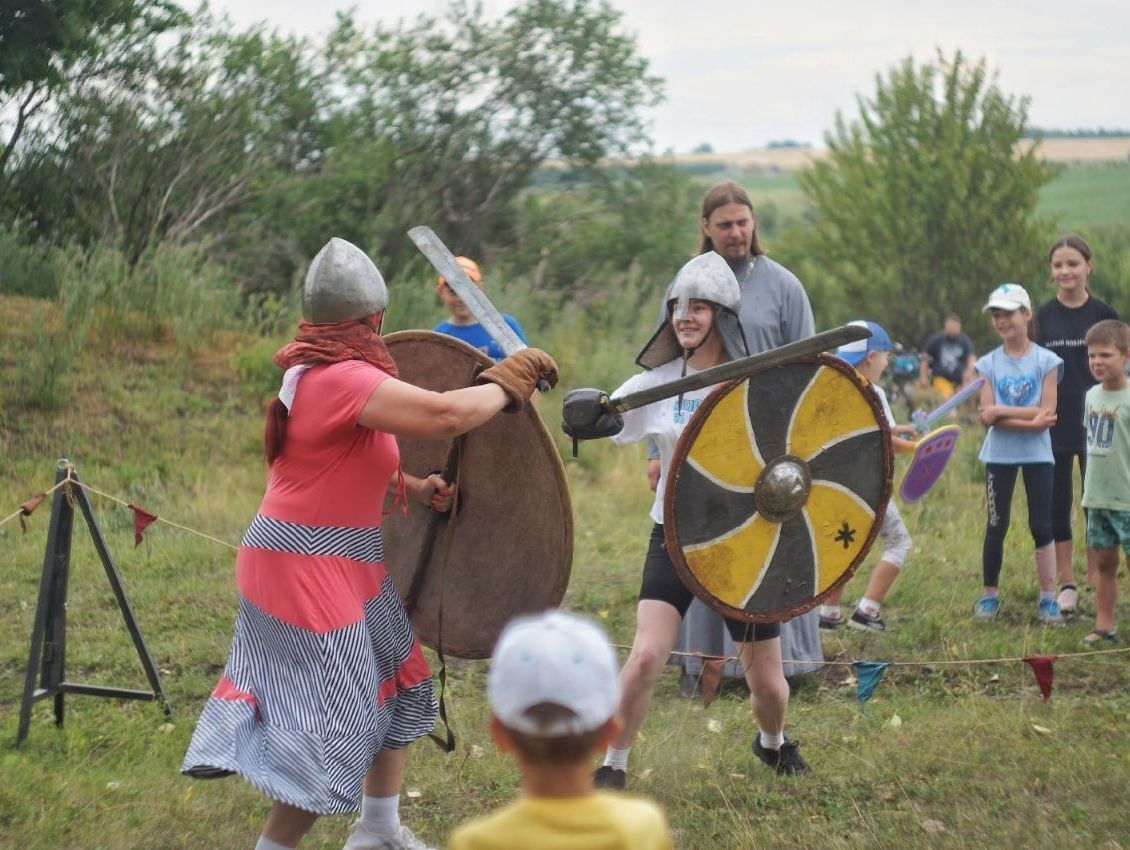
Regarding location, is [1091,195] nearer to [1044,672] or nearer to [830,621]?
[830,621]

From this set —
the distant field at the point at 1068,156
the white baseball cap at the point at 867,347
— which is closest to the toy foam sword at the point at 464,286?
the white baseball cap at the point at 867,347

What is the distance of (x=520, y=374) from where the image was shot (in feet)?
11.9

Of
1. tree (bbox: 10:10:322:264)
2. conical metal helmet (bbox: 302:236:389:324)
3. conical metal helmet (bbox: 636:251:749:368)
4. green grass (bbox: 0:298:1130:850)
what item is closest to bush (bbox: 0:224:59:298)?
tree (bbox: 10:10:322:264)

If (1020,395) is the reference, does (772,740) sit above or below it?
below

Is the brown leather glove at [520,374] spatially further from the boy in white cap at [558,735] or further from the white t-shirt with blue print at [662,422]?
the boy in white cap at [558,735]

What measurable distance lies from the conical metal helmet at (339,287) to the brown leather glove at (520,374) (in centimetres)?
35

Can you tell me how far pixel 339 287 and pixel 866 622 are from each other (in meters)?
4.01

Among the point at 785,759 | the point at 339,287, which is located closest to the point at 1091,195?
the point at 785,759

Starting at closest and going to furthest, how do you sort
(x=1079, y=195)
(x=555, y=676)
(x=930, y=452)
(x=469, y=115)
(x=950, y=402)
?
1. (x=555, y=676)
2. (x=950, y=402)
3. (x=930, y=452)
4. (x=469, y=115)
5. (x=1079, y=195)

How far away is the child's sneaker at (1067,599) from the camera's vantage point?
684 centimetres

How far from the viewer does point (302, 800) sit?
3.38 meters

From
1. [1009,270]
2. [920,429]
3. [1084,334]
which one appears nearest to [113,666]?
[920,429]

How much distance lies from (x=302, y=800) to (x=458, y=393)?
1.05m

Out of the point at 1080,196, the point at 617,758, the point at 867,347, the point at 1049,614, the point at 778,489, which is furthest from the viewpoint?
the point at 1080,196
